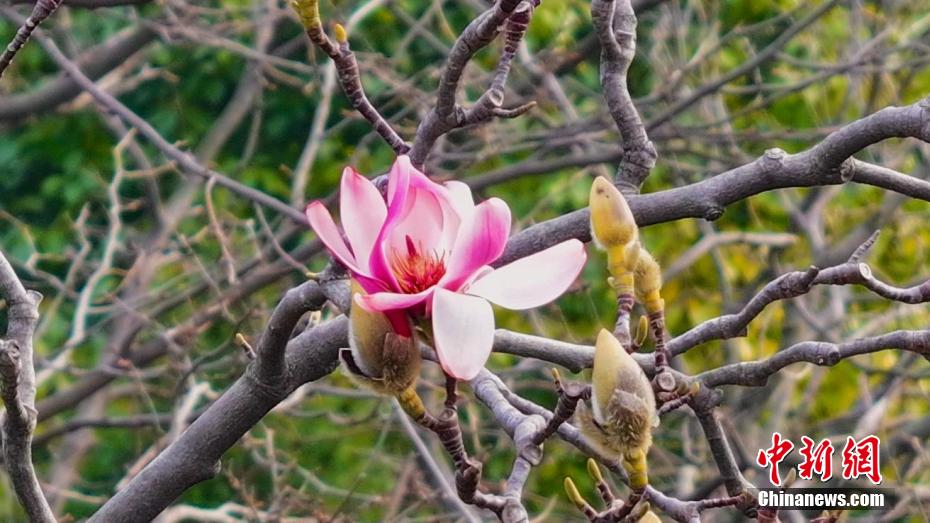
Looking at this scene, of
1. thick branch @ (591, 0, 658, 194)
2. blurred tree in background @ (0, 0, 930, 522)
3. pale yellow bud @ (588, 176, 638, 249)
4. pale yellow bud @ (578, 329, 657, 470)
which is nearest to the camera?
pale yellow bud @ (578, 329, 657, 470)

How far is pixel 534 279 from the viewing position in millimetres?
1146

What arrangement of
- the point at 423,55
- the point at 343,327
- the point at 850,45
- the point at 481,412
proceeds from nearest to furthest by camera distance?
the point at 343,327 → the point at 481,412 → the point at 850,45 → the point at 423,55

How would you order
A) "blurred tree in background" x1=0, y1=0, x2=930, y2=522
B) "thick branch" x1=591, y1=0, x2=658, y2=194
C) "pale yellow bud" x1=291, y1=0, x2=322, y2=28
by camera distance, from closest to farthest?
"pale yellow bud" x1=291, y1=0, x2=322, y2=28
"thick branch" x1=591, y1=0, x2=658, y2=194
"blurred tree in background" x1=0, y1=0, x2=930, y2=522

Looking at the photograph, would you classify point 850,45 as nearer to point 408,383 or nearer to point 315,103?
point 315,103

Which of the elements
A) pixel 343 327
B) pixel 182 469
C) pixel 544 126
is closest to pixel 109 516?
pixel 182 469

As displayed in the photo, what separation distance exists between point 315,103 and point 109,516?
14.3ft

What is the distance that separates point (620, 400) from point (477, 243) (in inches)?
8.3

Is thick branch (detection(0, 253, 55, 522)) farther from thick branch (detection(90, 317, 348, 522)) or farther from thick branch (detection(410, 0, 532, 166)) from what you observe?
thick branch (detection(410, 0, 532, 166))

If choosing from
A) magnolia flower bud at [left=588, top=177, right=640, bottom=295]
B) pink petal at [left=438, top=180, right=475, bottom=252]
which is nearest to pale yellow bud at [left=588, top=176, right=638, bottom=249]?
magnolia flower bud at [left=588, top=177, right=640, bottom=295]

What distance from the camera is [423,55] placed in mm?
5613

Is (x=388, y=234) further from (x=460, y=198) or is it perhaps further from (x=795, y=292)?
(x=795, y=292)

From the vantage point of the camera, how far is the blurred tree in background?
12.8 feet

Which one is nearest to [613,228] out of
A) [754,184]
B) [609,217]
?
[609,217]

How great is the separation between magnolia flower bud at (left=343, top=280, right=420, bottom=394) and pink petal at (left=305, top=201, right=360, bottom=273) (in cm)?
6
